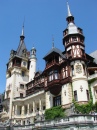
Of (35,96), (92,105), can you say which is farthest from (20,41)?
(92,105)

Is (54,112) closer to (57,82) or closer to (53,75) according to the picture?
(57,82)

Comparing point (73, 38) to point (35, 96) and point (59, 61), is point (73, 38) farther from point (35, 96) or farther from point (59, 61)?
point (35, 96)

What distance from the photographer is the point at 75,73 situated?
1314 inches

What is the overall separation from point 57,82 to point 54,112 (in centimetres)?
576

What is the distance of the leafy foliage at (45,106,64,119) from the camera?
105 ft

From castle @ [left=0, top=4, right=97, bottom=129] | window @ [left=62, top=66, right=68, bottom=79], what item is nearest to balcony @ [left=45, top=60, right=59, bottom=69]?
castle @ [left=0, top=4, right=97, bottom=129]

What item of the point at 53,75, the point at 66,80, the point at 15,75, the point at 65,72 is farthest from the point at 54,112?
the point at 15,75

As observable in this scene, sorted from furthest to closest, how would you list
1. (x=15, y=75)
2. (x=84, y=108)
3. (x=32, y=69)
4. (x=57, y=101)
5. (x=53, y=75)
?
(x=32, y=69)
(x=15, y=75)
(x=53, y=75)
(x=57, y=101)
(x=84, y=108)

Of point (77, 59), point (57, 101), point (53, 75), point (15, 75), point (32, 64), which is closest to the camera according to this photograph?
point (77, 59)

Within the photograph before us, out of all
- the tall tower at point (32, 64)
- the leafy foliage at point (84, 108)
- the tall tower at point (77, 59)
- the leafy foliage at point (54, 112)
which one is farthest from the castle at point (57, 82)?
the tall tower at point (32, 64)

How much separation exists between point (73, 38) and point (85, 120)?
22.0 meters

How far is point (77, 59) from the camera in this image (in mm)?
34312

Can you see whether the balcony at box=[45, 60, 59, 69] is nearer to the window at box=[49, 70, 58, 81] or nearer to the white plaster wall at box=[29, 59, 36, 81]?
the window at box=[49, 70, 58, 81]

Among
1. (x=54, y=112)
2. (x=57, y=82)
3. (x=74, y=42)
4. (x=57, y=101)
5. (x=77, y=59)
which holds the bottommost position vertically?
(x=54, y=112)
